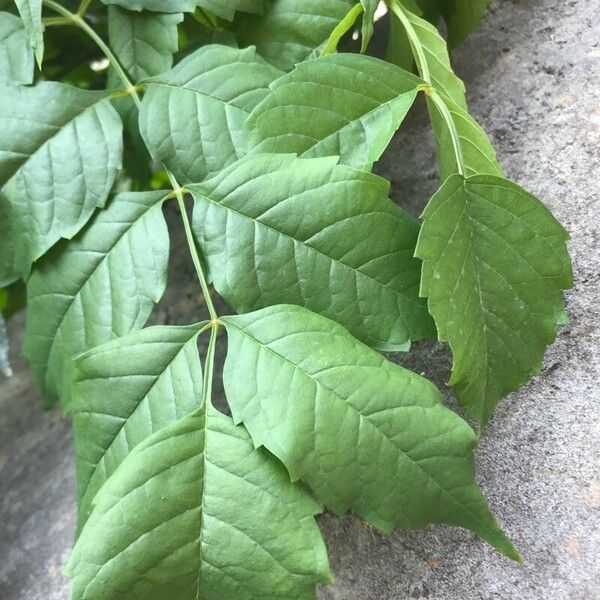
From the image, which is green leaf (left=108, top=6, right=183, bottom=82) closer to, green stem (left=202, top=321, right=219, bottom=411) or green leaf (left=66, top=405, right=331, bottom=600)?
green stem (left=202, top=321, right=219, bottom=411)

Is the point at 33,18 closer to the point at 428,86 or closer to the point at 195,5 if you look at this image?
the point at 195,5

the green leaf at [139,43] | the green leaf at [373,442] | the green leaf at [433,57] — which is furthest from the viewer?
the green leaf at [139,43]

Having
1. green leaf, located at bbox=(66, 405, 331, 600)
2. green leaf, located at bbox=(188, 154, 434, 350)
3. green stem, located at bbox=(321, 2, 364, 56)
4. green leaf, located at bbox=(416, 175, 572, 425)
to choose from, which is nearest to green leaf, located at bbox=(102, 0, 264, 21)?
green stem, located at bbox=(321, 2, 364, 56)

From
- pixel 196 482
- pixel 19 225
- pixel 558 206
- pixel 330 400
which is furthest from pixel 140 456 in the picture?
pixel 558 206

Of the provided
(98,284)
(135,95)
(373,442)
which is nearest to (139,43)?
(135,95)

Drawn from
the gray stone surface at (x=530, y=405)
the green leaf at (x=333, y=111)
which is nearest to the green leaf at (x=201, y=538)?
the gray stone surface at (x=530, y=405)

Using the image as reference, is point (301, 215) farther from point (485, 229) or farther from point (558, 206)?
point (558, 206)

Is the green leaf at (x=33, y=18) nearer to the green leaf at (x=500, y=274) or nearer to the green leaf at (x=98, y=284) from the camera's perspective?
the green leaf at (x=98, y=284)
